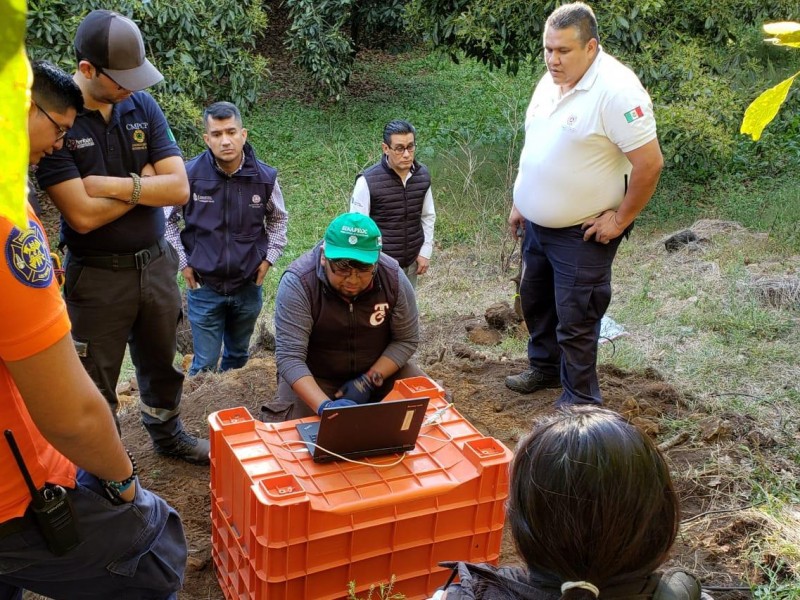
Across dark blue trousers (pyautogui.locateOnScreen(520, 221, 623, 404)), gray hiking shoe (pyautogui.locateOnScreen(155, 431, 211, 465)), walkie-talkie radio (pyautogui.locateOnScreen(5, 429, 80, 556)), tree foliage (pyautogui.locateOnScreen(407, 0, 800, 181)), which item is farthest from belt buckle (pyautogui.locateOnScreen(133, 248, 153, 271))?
tree foliage (pyautogui.locateOnScreen(407, 0, 800, 181))

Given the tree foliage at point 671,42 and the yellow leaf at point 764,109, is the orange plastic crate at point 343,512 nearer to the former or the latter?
the yellow leaf at point 764,109

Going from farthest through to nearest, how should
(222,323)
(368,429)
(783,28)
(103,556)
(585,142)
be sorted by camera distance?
(222,323), (585,142), (368,429), (103,556), (783,28)

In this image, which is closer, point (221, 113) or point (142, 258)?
point (142, 258)

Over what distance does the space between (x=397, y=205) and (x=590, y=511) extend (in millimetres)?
3675

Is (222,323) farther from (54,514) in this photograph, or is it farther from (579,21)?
(54,514)

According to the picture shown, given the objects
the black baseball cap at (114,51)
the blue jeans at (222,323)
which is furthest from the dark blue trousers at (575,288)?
the black baseball cap at (114,51)

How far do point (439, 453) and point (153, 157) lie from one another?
5.45 feet

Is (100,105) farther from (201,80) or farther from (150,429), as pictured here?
(201,80)

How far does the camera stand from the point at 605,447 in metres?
1.25

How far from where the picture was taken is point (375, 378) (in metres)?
3.31

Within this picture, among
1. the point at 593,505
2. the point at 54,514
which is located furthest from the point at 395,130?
the point at 593,505

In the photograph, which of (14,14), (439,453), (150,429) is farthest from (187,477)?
(14,14)

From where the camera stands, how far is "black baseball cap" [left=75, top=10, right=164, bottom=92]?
2760 millimetres

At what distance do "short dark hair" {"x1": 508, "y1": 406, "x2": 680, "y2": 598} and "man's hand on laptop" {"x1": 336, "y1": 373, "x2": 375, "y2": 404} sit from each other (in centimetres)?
200
